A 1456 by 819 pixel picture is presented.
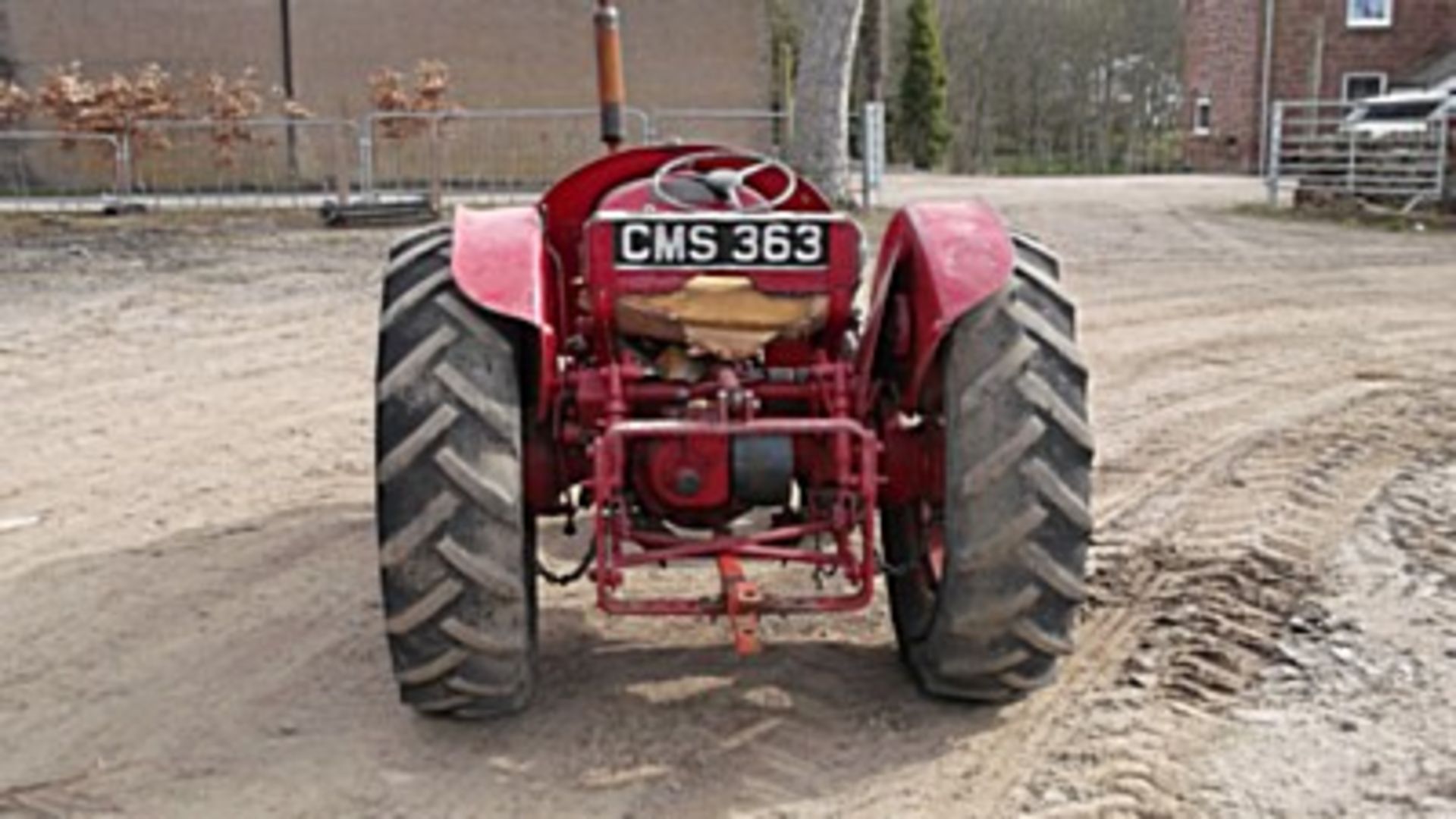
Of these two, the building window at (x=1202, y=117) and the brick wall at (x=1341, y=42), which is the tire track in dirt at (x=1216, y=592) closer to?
the brick wall at (x=1341, y=42)

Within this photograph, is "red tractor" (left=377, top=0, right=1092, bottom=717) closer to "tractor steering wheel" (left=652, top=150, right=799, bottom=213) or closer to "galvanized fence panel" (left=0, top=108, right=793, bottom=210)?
"tractor steering wheel" (left=652, top=150, right=799, bottom=213)

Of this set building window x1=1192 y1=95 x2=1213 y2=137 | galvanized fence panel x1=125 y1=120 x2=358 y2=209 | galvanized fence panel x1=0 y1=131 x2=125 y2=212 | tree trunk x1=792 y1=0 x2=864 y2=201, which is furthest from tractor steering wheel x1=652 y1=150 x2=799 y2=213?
building window x1=1192 y1=95 x2=1213 y2=137

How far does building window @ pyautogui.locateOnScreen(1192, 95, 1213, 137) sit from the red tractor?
1396 inches

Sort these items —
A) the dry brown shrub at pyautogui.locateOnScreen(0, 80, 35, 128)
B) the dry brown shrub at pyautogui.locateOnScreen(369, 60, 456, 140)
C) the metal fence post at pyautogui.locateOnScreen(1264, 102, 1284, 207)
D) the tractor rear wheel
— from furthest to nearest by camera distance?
the dry brown shrub at pyautogui.locateOnScreen(0, 80, 35, 128), the metal fence post at pyautogui.locateOnScreen(1264, 102, 1284, 207), the dry brown shrub at pyautogui.locateOnScreen(369, 60, 456, 140), the tractor rear wheel

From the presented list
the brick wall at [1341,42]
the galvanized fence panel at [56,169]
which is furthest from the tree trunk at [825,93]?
the brick wall at [1341,42]

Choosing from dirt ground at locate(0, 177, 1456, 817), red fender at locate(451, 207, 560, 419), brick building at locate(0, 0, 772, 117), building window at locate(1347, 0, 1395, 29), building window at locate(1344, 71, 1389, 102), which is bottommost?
dirt ground at locate(0, 177, 1456, 817)

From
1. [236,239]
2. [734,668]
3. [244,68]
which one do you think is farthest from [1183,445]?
[244,68]

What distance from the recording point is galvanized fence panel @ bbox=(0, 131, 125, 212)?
864 inches

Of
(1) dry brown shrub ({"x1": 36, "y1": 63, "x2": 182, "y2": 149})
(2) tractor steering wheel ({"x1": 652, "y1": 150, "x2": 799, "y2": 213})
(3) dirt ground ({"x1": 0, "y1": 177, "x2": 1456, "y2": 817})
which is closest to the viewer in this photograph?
(3) dirt ground ({"x1": 0, "y1": 177, "x2": 1456, "y2": 817})

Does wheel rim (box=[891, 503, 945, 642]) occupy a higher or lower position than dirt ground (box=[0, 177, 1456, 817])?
higher

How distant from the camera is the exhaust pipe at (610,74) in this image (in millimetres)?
5734

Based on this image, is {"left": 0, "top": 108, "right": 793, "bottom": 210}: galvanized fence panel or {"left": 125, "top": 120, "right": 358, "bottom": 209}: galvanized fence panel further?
{"left": 125, "top": 120, "right": 358, "bottom": 209}: galvanized fence panel

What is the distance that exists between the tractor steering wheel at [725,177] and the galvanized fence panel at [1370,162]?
17.1 m

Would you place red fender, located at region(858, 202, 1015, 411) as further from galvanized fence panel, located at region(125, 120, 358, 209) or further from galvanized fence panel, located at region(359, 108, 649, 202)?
galvanized fence panel, located at region(359, 108, 649, 202)
